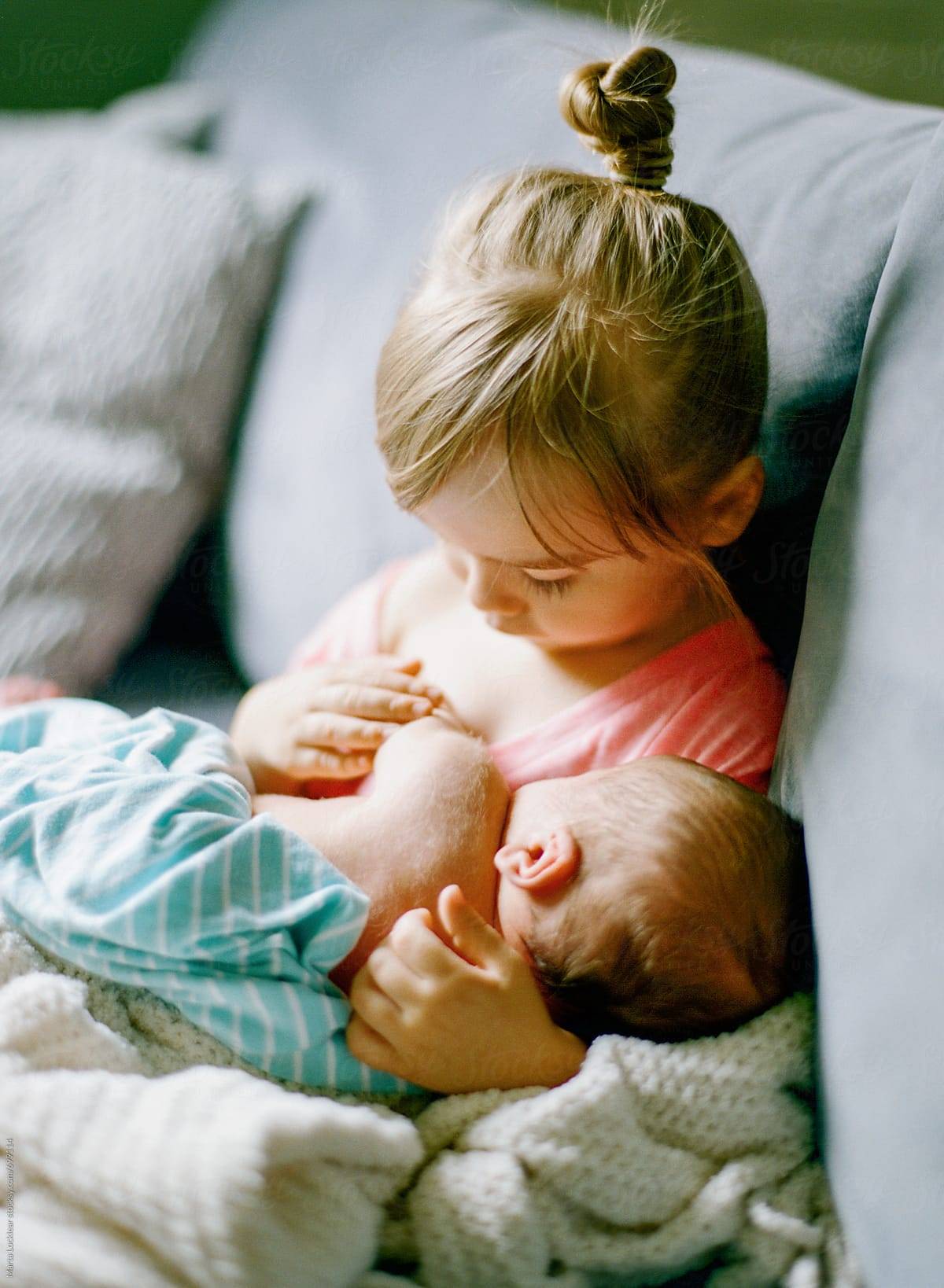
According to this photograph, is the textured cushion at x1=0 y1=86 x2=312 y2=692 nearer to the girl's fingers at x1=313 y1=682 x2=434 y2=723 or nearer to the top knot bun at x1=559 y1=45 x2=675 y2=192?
the girl's fingers at x1=313 y1=682 x2=434 y2=723

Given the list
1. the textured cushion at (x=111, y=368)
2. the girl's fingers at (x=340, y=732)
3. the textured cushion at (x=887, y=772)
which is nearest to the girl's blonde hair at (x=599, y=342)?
the textured cushion at (x=887, y=772)

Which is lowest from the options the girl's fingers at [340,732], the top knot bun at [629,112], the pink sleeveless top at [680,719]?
the girl's fingers at [340,732]

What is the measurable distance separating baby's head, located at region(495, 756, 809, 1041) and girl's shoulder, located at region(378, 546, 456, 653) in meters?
0.33

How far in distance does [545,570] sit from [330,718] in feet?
0.81

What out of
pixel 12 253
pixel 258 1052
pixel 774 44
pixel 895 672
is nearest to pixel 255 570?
pixel 12 253

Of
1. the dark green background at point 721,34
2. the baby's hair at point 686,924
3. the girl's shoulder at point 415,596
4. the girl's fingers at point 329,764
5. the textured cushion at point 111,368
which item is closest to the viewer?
the baby's hair at point 686,924

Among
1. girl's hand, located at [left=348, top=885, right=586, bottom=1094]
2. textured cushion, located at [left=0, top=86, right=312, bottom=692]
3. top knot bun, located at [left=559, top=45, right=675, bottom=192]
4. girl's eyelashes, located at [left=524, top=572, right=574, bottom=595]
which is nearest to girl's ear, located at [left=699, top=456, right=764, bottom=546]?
girl's eyelashes, located at [left=524, top=572, right=574, bottom=595]

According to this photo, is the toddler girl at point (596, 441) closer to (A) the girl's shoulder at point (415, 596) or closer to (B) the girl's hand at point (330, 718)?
(B) the girl's hand at point (330, 718)

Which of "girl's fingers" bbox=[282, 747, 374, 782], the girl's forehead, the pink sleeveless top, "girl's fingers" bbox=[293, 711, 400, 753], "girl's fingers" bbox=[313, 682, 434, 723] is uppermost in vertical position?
the girl's forehead

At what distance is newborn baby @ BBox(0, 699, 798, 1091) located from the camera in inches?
29.4

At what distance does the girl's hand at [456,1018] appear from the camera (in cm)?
75

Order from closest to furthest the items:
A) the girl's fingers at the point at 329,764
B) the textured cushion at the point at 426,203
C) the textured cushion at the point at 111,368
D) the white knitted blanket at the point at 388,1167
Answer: the white knitted blanket at the point at 388,1167, the textured cushion at the point at 426,203, the girl's fingers at the point at 329,764, the textured cushion at the point at 111,368

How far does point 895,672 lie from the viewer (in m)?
0.70

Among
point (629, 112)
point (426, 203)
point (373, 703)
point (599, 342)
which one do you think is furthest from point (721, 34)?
point (373, 703)
